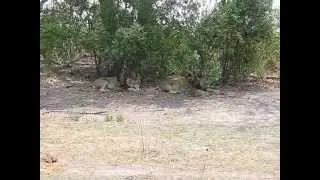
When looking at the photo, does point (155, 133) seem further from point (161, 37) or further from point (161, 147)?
point (161, 37)

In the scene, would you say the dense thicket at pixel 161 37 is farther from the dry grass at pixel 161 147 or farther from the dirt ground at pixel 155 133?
the dry grass at pixel 161 147

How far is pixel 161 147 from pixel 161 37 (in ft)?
1.79

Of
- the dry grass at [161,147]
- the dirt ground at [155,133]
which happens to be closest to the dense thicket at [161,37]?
the dirt ground at [155,133]

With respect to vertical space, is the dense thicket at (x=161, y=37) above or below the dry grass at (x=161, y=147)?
above

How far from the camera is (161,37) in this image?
226 cm

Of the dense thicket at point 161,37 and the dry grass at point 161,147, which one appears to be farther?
the dense thicket at point 161,37

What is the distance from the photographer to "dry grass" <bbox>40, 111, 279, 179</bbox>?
2096 millimetres

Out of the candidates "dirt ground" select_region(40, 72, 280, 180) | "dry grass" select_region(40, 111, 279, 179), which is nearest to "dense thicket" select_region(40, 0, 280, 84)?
"dirt ground" select_region(40, 72, 280, 180)

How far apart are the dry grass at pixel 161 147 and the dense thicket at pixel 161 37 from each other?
0.28 metres

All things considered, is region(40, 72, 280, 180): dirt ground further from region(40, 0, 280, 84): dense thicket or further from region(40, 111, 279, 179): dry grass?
region(40, 0, 280, 84): dense thicket

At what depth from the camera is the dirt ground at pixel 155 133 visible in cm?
211
